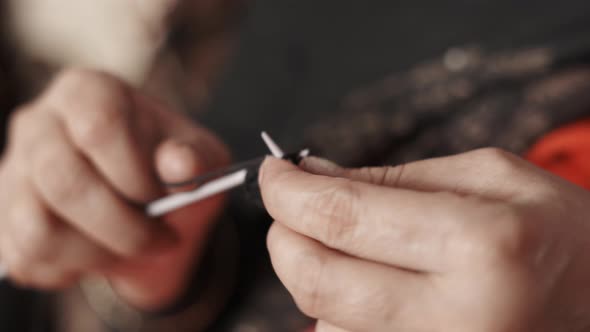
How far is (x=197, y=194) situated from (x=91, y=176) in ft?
0.34

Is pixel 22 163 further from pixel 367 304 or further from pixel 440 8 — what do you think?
pixel 440 8

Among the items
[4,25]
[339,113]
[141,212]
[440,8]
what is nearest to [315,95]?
[339,113]

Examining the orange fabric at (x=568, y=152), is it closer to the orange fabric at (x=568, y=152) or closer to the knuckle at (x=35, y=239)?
the orange fabric at (x=568, y=152)

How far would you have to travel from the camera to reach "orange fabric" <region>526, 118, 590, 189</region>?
0.48 metres

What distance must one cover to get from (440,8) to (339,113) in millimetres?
184

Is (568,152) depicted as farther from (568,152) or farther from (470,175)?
(470,175)

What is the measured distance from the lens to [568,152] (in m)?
0.49

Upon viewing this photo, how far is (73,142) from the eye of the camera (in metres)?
0.46

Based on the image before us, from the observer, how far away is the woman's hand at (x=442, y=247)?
0.23 meters

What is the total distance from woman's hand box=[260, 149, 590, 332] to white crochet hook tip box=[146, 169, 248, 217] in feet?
0.33

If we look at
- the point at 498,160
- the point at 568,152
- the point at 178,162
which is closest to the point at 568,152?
the point at 568,152

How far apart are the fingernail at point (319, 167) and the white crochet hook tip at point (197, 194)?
0.20 ft

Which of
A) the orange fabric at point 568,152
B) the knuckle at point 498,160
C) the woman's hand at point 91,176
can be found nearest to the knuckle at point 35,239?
the woman's hand at point 91,176

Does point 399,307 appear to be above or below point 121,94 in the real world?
below
